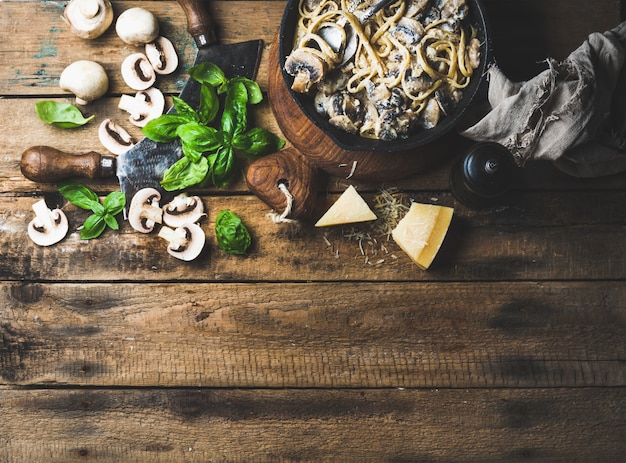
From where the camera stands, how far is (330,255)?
2533 mm

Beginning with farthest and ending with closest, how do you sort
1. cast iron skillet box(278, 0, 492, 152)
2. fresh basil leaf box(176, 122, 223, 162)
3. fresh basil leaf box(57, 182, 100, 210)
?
fresh basil leaf box(57, 182, 100, 210) < fresh basil leaf box(176, 122, 223, 162) < cast iron skillet box(278, 0, 492, 152)

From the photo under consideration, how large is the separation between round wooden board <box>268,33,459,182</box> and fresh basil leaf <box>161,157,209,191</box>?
14.2 inches

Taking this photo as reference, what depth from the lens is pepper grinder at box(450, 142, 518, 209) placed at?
87.7 inches

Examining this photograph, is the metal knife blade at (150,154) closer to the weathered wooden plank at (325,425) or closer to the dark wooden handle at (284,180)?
the dark wooden handle at (284,180)

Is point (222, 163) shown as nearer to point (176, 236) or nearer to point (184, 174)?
point (184, 174)

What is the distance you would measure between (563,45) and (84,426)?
2.55 m

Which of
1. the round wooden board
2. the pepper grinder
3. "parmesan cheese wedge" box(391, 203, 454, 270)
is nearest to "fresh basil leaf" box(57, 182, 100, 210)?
the round wooden board

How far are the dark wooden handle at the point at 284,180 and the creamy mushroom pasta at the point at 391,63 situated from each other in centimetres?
28

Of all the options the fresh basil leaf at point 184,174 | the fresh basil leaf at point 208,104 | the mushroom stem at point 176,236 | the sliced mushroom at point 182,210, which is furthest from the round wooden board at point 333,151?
the mushroom stem at point 176,236

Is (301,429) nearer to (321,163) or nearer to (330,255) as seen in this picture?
(330,255)

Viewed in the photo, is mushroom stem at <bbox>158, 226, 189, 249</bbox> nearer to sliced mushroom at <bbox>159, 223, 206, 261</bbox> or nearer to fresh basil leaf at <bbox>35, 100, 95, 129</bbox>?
sliced mushroom at <bbox>159, 223, 206, 261</bbox>

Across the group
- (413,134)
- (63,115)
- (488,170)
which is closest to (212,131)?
(63,115)

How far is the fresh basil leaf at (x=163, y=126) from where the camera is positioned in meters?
2.41

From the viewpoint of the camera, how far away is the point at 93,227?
8.18 ft
